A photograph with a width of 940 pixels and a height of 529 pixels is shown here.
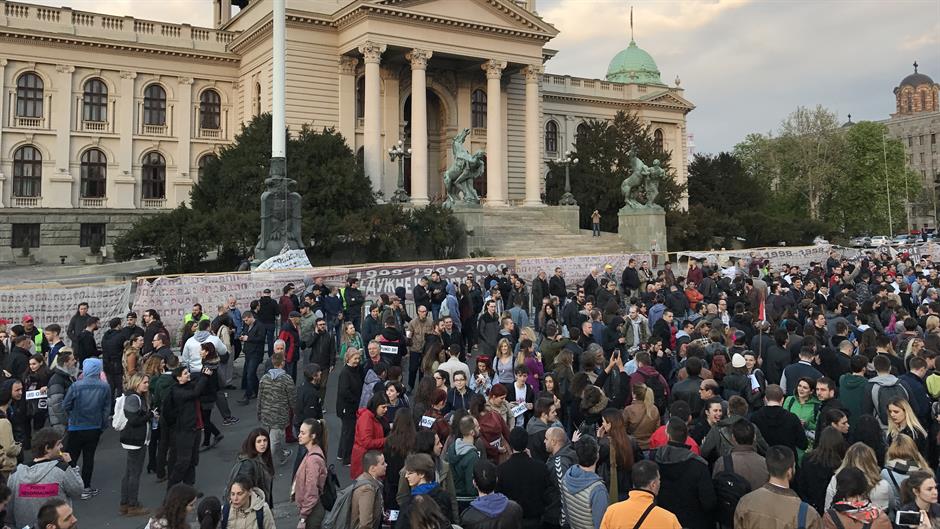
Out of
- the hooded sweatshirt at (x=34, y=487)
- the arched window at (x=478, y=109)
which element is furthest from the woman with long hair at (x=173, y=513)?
the arched window at (x=478, y=109)

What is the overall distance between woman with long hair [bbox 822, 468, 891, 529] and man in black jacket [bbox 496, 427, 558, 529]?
212 cm

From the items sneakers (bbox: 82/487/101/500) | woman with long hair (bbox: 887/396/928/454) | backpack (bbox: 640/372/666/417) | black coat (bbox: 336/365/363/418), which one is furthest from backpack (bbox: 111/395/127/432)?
woman with long hair (bbox: 887/396/928/454)

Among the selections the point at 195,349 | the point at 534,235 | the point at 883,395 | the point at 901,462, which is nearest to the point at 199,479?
the point at 195,349

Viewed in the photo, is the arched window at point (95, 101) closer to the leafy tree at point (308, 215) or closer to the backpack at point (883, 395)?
the leafy tree at point (308, 215)

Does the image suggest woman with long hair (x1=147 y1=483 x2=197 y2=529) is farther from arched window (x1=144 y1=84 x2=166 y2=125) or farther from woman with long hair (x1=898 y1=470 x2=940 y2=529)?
arched window (x1=144 y1=84 x2=166 y2=125)

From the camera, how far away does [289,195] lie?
2272cm

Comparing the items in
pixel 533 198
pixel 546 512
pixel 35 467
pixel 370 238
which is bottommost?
pixel 546 512

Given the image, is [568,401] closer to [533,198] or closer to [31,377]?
[31,377]

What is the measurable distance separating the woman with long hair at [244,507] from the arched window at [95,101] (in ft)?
141

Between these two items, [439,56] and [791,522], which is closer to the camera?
[791,522]

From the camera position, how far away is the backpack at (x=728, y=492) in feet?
18.8

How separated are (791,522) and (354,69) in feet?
132

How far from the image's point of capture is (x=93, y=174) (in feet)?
138

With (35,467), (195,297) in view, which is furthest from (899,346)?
(195,297)
